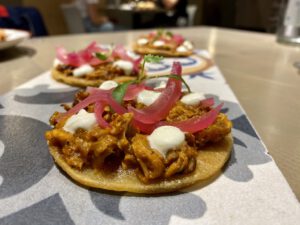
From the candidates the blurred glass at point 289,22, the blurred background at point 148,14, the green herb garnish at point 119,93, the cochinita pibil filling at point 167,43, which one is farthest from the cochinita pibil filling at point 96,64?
the blurred background at point 148,14

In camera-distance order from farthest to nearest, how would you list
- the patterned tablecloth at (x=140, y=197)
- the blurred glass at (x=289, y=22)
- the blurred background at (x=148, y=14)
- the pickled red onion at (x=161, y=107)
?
the blurred background at (x=148, y=14), the blurred glass at (x=289, y=22), the pickled red onion at (x=161, y=107), the patterned tablecloth at (x=140, y=197)

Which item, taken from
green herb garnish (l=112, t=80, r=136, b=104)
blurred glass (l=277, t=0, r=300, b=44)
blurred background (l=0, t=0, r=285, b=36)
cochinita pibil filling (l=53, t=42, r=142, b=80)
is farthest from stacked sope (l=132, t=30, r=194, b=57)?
→ blurred background (l=0, t=0, r=285, b=36)

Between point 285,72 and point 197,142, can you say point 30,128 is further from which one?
point 285,72

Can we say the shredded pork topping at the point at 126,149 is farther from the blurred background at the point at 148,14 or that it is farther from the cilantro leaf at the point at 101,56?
the blurred background at the point at 148,14

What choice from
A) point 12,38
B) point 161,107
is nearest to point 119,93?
point 161,107

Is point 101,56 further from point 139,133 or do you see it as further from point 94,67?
point 139,133

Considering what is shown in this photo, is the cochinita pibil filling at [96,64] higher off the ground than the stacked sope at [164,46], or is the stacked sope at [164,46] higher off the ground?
the cochinita pibil filling at [96,64]

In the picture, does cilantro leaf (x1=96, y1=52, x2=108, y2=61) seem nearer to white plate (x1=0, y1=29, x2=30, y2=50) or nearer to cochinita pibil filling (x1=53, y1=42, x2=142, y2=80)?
cochinita pibil filling (x1=53, y1=42, x2=142, y2=80)
